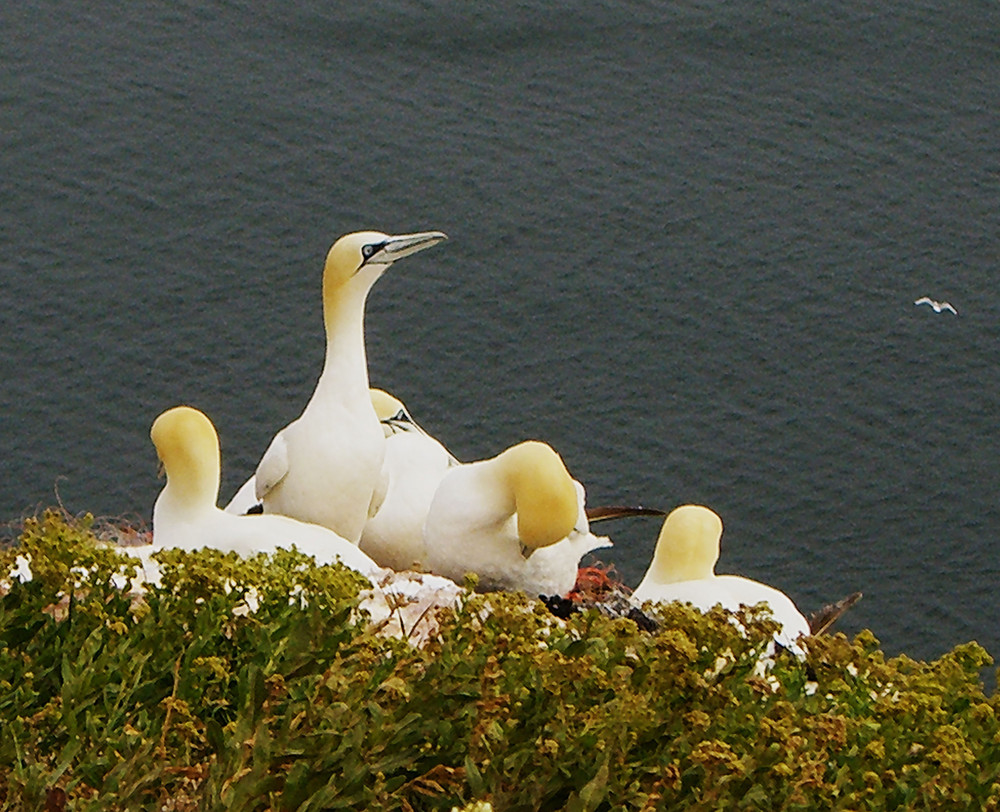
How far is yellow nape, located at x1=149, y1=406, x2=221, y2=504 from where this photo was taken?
192 inches

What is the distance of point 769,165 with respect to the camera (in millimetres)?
9992

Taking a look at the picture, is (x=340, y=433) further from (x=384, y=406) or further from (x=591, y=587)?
(x=591, y=587)

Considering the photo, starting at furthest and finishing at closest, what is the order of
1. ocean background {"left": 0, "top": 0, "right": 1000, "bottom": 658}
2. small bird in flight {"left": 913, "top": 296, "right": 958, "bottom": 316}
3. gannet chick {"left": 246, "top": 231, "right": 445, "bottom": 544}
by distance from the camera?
small bird in flight {"left": 913, "top": 296, "right": 958, "bottom": 316} → ocean background {"left": 0, "top": 0, "right": 1000, "bottom": 658} → gannet chick {"left": 246, "top": 231, "right": 445, "bottom": 544}

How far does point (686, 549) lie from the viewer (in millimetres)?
5281

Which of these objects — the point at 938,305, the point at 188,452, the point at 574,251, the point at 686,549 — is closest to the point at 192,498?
the point at 188,452

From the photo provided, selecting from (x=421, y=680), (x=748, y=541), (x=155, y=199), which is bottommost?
(x=748, y=541)

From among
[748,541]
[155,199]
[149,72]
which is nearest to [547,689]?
[748,541]

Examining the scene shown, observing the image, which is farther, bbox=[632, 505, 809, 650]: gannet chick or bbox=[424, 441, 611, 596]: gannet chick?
bbox=[632, 505, 809, 650]: gannet chick

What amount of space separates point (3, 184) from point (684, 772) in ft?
24.7

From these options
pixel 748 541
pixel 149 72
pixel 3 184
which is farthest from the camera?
pixel 149 72

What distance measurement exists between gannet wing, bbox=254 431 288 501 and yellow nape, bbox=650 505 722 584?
1210mm

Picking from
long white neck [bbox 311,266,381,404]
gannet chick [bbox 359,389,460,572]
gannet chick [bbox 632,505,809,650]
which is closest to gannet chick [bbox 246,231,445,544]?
long white neck [bbox 311,266,381,404]

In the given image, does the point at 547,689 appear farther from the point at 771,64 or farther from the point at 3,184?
the point at 771,64

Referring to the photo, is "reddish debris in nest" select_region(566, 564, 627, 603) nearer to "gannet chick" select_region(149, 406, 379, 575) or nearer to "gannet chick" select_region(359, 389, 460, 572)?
"gannet chick" select_region(359, 389, 460, 572)
